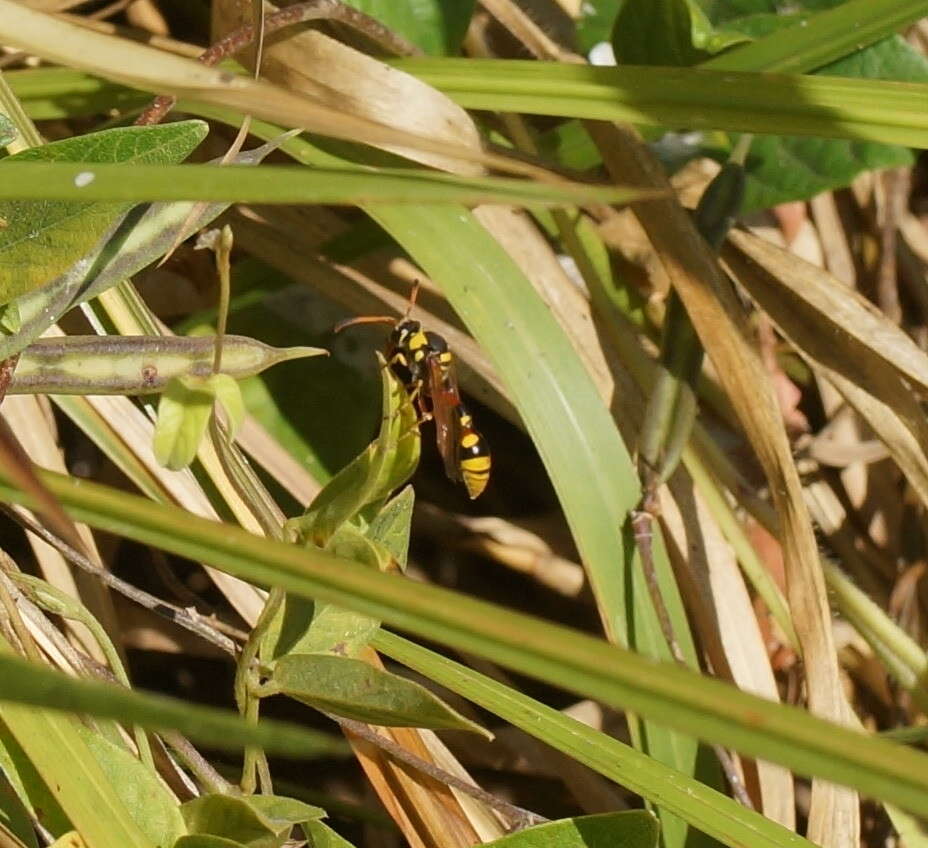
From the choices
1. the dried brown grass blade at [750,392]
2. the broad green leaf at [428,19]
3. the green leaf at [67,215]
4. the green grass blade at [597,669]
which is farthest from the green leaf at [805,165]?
the green grass blade at [597,669]

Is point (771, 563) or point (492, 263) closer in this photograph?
point (492, 263)

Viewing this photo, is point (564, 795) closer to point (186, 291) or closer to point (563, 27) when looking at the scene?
point (186, 291)

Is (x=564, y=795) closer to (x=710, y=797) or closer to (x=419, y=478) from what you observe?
(x=419, y=478)

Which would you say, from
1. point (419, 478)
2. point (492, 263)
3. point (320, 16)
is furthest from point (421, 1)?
point (419, 478)

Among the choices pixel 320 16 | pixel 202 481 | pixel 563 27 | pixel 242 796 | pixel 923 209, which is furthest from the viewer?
pixel 923 209

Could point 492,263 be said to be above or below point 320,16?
below

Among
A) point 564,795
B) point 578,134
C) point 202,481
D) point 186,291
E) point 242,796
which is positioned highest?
point 578,134

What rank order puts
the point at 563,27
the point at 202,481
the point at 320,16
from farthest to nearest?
the point at 563,27
the point at 320,16
the point at 202,481

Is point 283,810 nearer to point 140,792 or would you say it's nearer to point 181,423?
point 140,792
